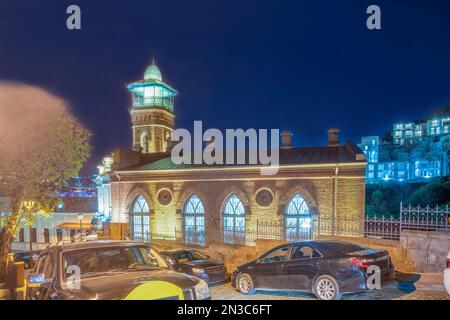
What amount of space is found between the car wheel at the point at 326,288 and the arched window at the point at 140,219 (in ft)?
53.6

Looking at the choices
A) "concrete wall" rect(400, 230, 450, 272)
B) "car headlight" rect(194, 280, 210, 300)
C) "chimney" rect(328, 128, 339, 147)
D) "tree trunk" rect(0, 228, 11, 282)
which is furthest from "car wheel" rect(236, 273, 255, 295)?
"chimney" rect(328, 128, 339, 147)

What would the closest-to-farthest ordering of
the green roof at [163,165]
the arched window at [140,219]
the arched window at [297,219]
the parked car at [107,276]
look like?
the parked car at [107,276], the arched window at [297,219], the green roof at [163,165], the arched window at [140,219]

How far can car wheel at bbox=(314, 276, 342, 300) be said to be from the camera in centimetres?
808

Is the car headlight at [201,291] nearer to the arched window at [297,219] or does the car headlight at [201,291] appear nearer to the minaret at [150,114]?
the arched window at [297,219]

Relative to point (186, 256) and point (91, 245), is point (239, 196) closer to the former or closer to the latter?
point (186, 256)

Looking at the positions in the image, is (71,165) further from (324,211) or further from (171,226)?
(324,211)

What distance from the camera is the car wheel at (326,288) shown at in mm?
8078

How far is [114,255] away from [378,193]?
7286 centimetres

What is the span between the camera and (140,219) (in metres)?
23.5

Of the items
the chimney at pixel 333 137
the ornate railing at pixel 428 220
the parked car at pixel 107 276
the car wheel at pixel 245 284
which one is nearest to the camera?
the parked car at pixel 107 276

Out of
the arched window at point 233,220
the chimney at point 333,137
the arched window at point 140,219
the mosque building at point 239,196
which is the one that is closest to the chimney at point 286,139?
the mosque building at point 239,196

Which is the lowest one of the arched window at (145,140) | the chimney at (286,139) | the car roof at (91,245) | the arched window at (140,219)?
the arched window at (140,219)
